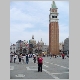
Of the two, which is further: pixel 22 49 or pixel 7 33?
pixel 22 49

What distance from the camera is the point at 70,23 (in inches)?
472

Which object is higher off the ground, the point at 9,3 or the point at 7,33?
the point at 9,3

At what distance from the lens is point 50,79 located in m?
11.6

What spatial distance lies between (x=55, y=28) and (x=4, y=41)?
74.1m

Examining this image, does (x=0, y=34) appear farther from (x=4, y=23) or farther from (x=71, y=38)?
(x=71, y=38)

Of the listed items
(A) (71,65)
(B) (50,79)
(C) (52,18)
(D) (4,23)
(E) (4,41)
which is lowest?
(B) (50,79)

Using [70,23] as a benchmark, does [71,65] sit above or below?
below

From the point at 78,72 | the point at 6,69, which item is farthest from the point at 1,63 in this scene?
the point at 78,72

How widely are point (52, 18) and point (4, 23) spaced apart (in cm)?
7860

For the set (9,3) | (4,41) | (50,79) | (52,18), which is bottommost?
(50,79)

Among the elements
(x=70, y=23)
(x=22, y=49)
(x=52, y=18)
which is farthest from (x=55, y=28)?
(x=70, y=23)

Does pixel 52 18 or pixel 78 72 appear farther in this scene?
pixel 52 18

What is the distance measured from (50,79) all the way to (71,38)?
7.84 feet

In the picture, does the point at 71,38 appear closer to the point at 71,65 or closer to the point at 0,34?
the point at 71,65
